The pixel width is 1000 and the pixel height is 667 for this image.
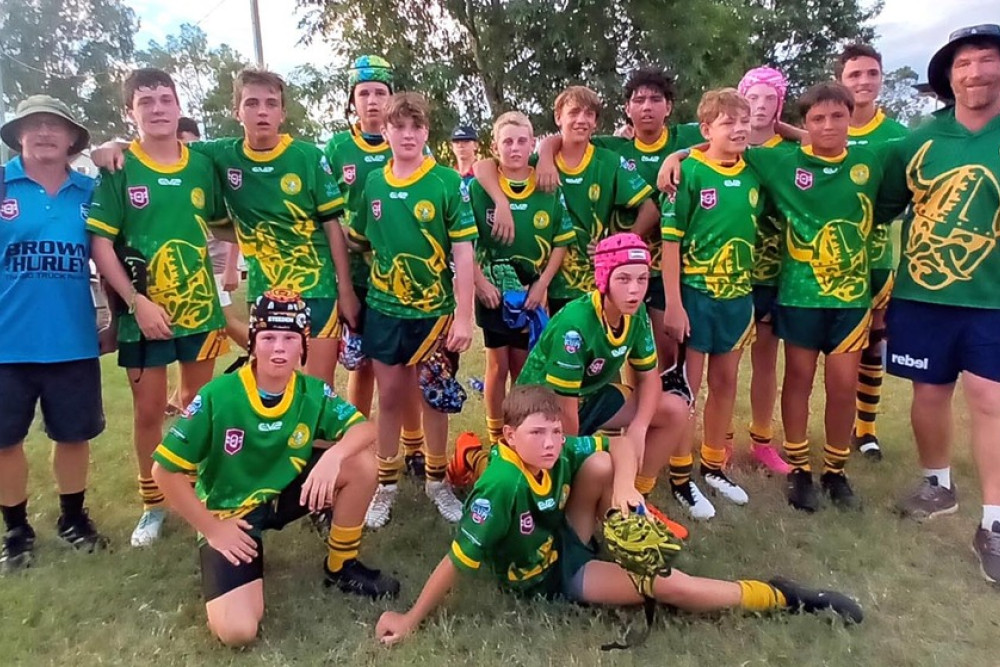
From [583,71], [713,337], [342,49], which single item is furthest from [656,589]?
[342,49]

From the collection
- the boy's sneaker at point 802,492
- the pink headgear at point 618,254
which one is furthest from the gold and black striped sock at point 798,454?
the pink headgear at point 618,254

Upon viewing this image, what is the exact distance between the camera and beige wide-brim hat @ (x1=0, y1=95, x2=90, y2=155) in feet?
12.8

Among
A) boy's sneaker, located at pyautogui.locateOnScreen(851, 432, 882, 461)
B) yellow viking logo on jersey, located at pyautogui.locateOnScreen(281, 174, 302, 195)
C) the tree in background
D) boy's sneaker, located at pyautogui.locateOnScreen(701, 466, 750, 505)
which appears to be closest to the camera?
yellow viking logo on jersey, located at pyautogui.locateOnScreen(281, 174, 302, 195)

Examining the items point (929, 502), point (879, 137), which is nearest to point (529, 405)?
point (929, 502)

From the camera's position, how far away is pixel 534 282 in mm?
4582

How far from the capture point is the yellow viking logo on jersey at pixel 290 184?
164 inches

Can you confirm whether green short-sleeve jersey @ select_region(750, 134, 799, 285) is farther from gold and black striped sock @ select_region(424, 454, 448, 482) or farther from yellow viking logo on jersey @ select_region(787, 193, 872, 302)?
gold and black striped sock @ select_region(424, 454, 448, 482)

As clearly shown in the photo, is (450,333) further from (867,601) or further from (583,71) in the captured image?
(583,71)

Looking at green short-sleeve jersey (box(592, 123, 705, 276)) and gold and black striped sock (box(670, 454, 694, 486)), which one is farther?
green short-sleeve jersey (box(592, 123, 705, 276))

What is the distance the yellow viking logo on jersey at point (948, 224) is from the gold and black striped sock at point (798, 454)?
44.4 inches

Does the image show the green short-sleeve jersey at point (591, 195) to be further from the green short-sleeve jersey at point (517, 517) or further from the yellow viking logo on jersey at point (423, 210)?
the green short-sleeve jersey at point (517, 517)

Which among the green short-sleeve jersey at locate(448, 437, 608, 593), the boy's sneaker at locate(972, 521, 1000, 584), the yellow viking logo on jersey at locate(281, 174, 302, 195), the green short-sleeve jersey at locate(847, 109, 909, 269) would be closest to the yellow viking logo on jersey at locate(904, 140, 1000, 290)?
the green short-sleeve jersey at locate(847, 109, 909, 269)

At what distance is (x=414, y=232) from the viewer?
4.20m

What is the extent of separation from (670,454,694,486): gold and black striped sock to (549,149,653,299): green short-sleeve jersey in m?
1.15
